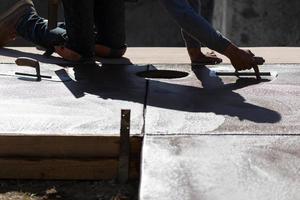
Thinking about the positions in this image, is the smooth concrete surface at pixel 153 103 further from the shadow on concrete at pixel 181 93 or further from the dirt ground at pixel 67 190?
the dirt ground at pixel 67 190

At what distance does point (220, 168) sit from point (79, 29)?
222 centimetres

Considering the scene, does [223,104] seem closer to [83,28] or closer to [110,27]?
[83,28]

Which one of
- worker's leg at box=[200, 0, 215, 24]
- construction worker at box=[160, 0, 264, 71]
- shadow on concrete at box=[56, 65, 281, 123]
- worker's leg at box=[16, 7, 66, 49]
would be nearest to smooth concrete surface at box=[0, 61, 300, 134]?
shadow on concrete at box=[56, 65, 281, 123]

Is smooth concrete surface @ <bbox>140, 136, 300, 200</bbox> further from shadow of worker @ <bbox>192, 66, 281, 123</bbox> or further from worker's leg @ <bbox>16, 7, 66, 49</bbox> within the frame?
Answer: worker's leg @ <bbox>16, 7, 66, 49</bbox>

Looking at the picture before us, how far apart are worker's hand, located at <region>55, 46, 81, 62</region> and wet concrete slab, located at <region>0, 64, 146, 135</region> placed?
166 mm

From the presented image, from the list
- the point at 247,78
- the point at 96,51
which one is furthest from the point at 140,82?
the point at 96,51

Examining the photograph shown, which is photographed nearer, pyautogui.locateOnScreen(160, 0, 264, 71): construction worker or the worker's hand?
pyautogui.locateOnScreen(160, 0, 264, 71): construction worker

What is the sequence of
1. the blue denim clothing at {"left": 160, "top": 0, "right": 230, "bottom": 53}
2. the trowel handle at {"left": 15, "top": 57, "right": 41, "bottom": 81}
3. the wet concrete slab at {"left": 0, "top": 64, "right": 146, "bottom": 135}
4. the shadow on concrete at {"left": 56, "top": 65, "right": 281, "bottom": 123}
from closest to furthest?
the wet concrete slab at {"left": 0, "top": 64, "right": 146, "bottom": 135} < the shadow on concrete at {"left": 56, "top": 65, "right": 281, "bottom": 123} < the blue denim clothing at {"left": 160, "top": 0, "right": 230, "bottom": 53} < the trowel handle at {"left": 15, "top": 57, "right": 41, "bottom": 81}

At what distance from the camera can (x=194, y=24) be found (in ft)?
12.4

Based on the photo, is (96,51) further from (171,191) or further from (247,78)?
(171,191)

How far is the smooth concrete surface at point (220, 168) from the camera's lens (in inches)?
85.5

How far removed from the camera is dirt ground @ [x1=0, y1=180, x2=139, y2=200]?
8.04ft

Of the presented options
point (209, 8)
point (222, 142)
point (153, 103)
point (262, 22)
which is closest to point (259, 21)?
point (262, 22)

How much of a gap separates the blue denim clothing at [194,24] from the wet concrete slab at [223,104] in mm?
237
